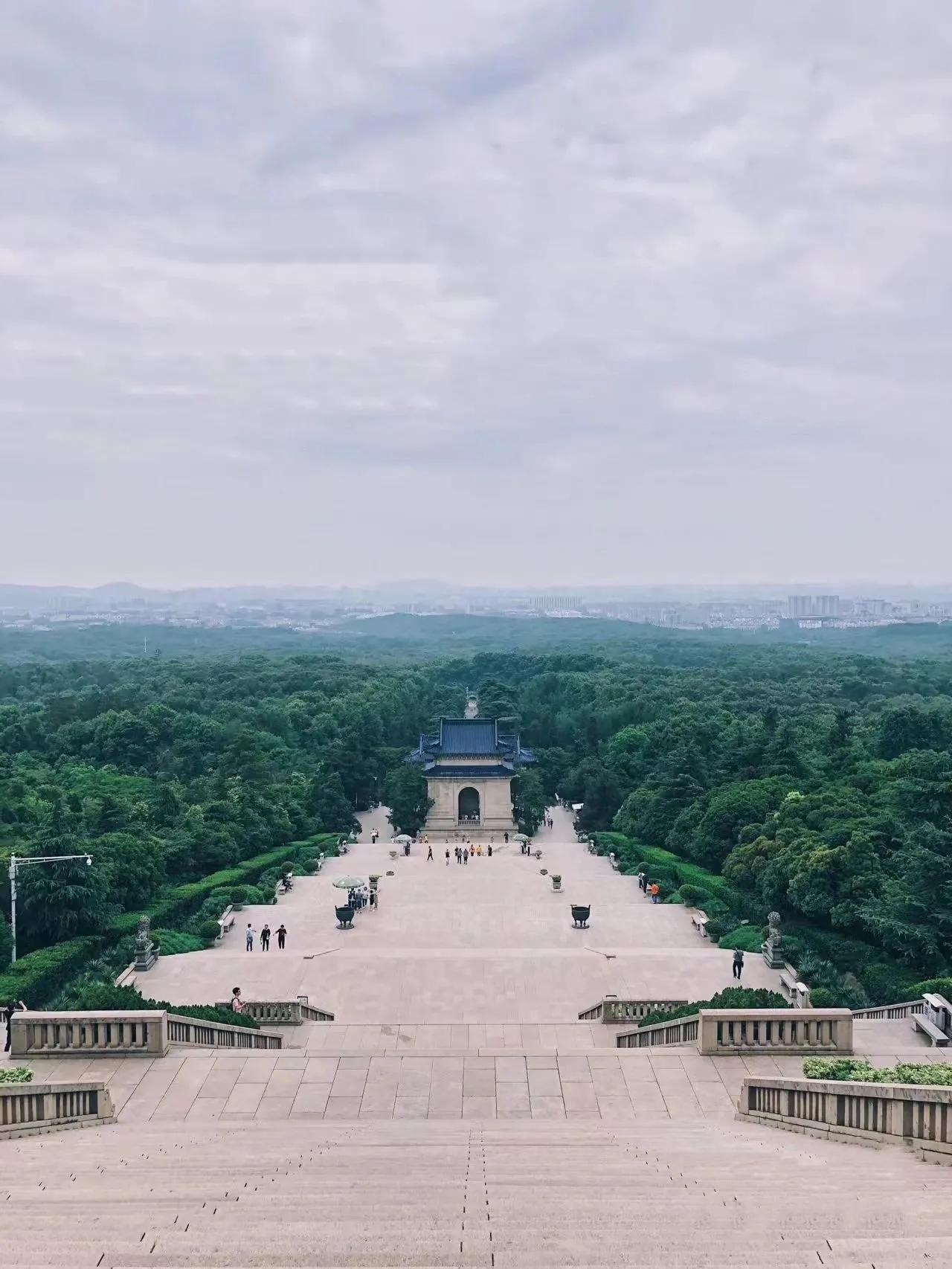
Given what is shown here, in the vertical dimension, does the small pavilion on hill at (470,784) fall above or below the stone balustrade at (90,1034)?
below

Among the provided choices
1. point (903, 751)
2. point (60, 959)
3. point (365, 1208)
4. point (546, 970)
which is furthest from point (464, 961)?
point (903, 751)

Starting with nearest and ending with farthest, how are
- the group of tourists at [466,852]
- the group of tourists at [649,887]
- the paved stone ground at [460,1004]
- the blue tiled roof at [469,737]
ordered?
the paved stone ground at [460,1004] < the group of tourists at [649,887] < the group of tourists at [466,852] < the blue tiled roof at [469,737]

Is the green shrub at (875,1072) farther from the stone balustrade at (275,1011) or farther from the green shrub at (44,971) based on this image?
the green shrub at (44,971)

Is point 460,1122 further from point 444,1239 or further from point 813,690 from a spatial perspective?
point 813,690

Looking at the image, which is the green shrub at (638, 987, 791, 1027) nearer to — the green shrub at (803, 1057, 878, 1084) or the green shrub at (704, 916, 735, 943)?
the green shrub at (803, 1057, 878, 1084)

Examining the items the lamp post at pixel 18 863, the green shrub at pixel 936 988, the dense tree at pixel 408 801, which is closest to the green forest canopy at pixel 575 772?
the lamp post at pixel 18 863

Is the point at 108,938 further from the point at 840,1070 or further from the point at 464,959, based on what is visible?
the point at 840,1070
